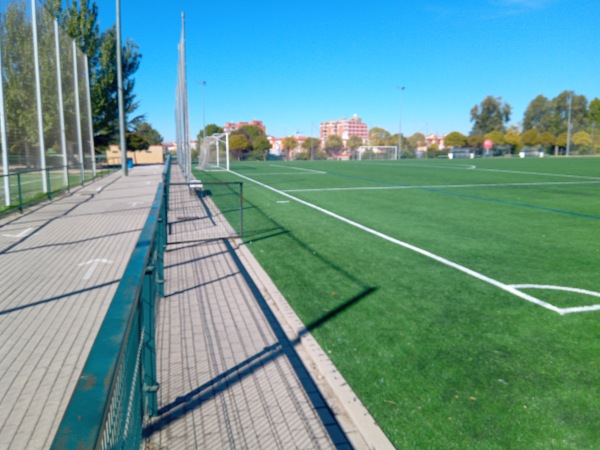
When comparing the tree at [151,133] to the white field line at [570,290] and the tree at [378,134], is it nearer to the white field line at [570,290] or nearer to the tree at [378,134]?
the tree at [378,134]

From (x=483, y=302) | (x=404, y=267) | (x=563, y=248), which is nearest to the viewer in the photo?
(x=483, y=302)

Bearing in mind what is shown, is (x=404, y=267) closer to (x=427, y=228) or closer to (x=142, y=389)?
(x=427, y=228)

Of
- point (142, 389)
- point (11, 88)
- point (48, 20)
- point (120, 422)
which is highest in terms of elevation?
point (48, 20)

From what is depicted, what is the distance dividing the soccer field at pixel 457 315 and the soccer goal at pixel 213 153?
23.1m

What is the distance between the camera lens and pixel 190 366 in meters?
4.59

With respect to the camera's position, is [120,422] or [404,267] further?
[404,267]

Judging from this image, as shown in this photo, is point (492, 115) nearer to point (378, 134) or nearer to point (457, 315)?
point (378, 134)

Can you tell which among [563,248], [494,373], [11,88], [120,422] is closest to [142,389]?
[120,422]

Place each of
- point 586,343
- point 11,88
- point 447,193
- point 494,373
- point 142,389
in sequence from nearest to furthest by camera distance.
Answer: point 142,389, point 494,373, point 586,343, point 11,88, point 447,193

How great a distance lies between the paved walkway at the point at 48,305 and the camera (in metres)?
3.84

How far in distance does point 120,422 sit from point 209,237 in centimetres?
914

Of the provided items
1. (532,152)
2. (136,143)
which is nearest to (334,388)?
(136,143)

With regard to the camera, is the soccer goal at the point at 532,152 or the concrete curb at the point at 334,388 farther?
the soccer goal at the point at 532,152

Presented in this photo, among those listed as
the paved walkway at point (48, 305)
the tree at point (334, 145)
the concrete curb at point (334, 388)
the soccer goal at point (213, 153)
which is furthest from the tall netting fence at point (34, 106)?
the tree at point (334, 145)
